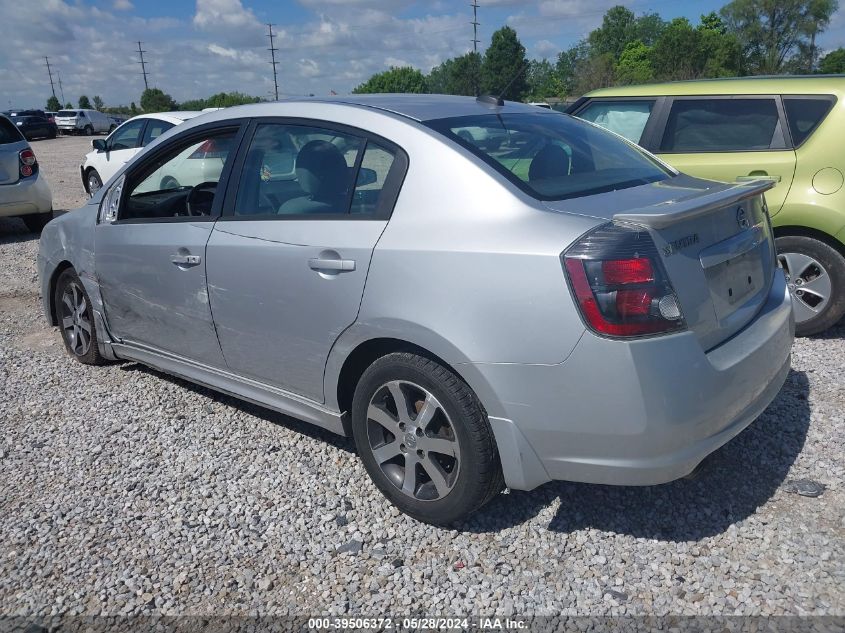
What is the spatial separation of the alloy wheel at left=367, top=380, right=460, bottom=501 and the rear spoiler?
104 cm

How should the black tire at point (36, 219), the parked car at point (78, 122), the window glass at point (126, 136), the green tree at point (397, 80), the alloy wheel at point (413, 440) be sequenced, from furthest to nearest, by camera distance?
the green tree at point (397, 80) → the parked car at point (78, 122) → the window glass at point (126, 136) → the black tire at point (36, 219) → the alloy wheel at point (413, 440)

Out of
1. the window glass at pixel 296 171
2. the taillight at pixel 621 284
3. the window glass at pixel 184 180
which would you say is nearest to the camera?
the taillight at pixel 621 284

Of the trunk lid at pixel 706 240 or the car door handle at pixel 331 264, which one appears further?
the car door handle at pixel 331 264

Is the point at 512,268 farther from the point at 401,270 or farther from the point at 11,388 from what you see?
the point at 11,388

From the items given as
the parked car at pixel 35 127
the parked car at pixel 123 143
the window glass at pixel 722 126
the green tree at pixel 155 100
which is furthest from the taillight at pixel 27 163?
the green tree at pixel 155 100

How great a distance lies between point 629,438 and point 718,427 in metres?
0.43

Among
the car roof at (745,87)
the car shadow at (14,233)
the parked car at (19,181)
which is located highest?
the car roof at (745,87)

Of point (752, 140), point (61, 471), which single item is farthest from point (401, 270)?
point (752, 140)

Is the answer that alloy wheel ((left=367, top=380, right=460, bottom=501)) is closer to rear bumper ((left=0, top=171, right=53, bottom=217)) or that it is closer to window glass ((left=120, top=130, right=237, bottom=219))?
window glass ((left=120, top=130, right=237, bottom=219))

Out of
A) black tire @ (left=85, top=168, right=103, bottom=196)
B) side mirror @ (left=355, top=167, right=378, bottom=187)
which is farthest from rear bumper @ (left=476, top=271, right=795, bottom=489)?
black tire @ (left=85, top=168, right=103, bottom=196)

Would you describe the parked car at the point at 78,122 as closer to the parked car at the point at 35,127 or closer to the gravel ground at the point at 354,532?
the parked car at the point at 35,127

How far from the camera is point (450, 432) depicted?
2980 mm

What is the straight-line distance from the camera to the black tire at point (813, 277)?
5.11m

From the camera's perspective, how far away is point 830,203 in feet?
16.6
